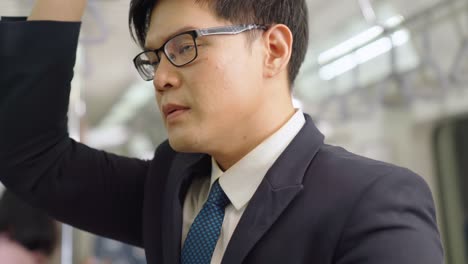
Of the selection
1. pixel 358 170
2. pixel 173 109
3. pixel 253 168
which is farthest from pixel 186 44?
pixel 358 170

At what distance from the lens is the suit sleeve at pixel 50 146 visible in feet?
3.32

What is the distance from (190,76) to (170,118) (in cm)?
8

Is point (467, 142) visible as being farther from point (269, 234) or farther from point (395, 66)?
point (269, 234)

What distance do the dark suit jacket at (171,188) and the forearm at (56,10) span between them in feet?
0.07

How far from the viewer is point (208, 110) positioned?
0.96 m

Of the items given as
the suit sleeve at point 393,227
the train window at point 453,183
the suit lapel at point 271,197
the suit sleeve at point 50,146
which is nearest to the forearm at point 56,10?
the suit sleeve at point 50,146

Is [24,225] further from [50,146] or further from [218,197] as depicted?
[218,197]

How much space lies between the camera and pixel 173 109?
3.22 feet

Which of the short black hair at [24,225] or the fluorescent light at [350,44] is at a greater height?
the fluorescent light at [350,44]

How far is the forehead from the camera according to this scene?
98 cm

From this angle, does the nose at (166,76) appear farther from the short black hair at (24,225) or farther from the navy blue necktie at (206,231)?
the short black hair at (24,225)

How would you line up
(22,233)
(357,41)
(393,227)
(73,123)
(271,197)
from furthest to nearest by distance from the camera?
(357,41), (73,123), (22,233), (271,197), (393,227)

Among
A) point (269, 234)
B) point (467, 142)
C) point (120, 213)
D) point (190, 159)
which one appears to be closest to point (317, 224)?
point (269, 234)

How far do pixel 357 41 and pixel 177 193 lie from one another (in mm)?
1861
